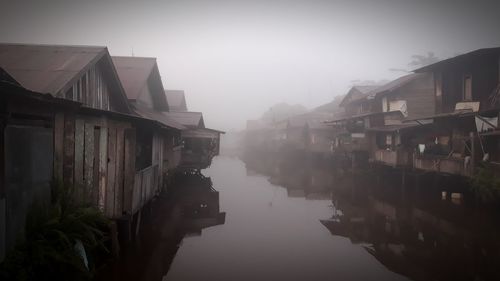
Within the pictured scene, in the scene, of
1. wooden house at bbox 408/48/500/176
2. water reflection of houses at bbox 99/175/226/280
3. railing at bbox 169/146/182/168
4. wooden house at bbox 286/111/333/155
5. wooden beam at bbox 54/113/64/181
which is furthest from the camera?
wooden house at bbox 286/111/333/155

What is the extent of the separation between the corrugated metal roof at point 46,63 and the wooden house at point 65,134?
0.08 feet

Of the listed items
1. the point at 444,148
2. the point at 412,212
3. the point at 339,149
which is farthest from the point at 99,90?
the point at 339,149

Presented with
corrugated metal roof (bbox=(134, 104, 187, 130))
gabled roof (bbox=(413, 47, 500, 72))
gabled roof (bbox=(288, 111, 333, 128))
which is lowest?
corrugated metal roof (bbox=(134, 104, 187, 130))

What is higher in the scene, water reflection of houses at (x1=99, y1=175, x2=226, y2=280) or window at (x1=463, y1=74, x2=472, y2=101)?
window at (x1=463, y1=74, x2=472, y2=101)

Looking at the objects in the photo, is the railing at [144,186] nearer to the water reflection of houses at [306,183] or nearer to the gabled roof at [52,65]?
the gabled roof at [52,65]

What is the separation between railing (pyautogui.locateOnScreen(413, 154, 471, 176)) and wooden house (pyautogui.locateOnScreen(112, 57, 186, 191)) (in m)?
14.1

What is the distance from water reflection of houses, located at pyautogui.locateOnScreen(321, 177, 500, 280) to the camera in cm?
834

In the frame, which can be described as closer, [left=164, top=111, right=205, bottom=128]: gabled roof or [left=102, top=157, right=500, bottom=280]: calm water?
[left=102, top=157, right=500, bottom=280]: calm water

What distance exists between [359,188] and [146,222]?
14.8 metres

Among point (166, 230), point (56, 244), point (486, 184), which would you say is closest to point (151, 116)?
point (166, 230)

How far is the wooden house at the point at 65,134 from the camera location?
4.68 metres

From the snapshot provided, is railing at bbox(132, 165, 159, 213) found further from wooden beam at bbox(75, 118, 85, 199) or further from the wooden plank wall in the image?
wooden beam at bbox(75, 118, 85, 199)

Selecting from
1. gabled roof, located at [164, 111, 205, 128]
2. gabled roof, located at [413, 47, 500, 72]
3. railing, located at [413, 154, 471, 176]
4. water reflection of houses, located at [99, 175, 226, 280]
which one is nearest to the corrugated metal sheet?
gabled roof, located at [164, 111, 205, 128]

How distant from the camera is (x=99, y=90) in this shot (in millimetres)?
10594
